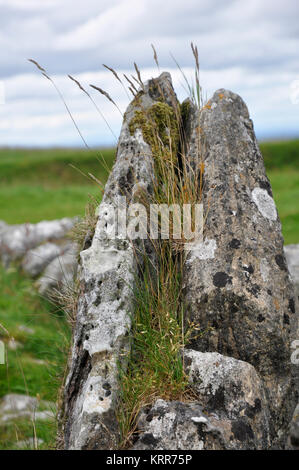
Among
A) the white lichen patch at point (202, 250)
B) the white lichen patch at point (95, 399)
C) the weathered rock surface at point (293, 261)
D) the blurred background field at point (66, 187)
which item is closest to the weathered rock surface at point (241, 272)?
the white lichen patch at point (202, 250)

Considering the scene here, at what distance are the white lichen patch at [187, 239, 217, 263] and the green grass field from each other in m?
1.39

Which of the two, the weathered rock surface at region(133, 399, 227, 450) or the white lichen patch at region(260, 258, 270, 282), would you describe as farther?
the white lichen patch at region(260, 258, 270, 282)

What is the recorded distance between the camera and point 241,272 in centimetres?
452

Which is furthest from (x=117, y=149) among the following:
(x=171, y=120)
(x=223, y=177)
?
(x=223, y=177)

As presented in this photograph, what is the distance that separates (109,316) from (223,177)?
1935 mm

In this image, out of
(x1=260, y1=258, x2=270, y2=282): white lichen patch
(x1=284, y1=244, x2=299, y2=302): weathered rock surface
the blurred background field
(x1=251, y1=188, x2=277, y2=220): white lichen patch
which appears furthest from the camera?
the blurred background field

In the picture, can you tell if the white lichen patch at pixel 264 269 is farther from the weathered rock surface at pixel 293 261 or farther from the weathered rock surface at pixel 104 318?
the weathered rock surface at pixel 293 261

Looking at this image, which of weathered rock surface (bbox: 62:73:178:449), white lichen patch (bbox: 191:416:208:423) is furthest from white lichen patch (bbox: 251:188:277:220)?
white lichen patch (bbox: 191:416:208:423)

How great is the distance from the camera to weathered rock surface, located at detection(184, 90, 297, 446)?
4402 millimetres

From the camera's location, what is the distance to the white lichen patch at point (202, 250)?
461 centimetres

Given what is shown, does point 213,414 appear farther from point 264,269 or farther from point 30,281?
point 30,281

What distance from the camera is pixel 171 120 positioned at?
5.46 m

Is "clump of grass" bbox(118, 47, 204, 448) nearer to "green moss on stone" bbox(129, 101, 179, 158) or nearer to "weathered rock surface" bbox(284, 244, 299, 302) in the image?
"green moss on stone" bbox(129, 101, 179, 158)
